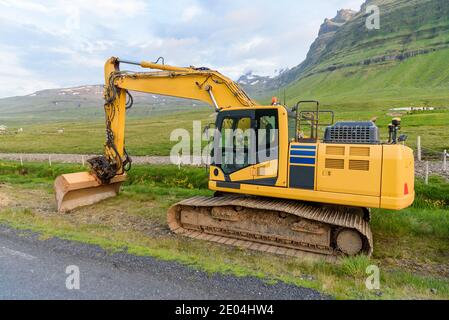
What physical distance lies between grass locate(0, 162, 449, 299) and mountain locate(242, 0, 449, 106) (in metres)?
112

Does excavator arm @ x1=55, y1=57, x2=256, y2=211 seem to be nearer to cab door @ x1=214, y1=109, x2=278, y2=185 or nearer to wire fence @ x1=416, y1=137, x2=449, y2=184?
cab door @ x1=214, y1=109, x2=278, y2=185

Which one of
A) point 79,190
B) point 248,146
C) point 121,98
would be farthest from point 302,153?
point 79,190

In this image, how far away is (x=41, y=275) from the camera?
539 centimetres

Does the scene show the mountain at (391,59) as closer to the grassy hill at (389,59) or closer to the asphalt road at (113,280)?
the grassy hill at (389,59)

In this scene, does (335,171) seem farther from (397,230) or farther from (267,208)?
(397,230)

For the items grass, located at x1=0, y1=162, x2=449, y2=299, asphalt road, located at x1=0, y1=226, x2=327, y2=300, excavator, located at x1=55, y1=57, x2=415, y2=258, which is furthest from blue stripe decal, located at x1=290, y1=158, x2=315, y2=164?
asphalt road, located at x1=0, y1=226, x2=327, y2=300

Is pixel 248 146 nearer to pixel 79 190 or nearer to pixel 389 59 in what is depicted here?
pixel 79 190

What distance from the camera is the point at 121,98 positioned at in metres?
10.8

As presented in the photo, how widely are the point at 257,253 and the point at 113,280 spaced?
358 cm

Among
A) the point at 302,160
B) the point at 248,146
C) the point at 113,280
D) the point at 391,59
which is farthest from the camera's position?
the point at 391,59

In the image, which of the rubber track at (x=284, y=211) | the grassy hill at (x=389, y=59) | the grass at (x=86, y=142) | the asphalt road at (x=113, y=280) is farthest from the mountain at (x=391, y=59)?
the asphalt road at (x=113, y=280)

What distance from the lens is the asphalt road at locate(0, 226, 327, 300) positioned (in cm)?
477
